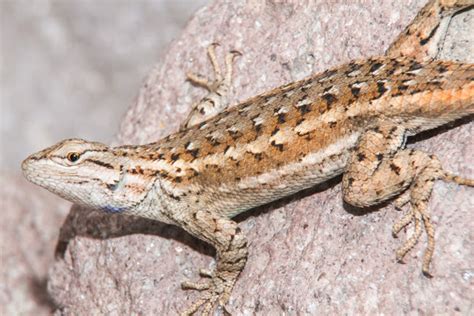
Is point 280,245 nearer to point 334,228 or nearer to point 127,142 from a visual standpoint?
point 334,228

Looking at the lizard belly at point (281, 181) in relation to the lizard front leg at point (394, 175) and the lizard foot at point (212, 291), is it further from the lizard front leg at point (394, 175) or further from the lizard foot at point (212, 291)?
the lizard foot at point (212, 291)

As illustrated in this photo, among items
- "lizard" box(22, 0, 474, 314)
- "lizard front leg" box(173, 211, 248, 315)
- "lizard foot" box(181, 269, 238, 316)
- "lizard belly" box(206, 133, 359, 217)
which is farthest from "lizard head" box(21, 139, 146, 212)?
"lizard foot" box(181, 269, 238, 316)

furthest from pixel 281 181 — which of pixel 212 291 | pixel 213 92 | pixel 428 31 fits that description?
pixel 428 31

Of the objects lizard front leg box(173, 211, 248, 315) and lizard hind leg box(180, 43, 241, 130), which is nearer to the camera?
lizard front leg box(173, 211, 248, 315)

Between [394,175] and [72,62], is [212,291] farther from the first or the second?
[72,62]

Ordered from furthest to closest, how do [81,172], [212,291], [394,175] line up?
[212,291], [81,172], [394,175]

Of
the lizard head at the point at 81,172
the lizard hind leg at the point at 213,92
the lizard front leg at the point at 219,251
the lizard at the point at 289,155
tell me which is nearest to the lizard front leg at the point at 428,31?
the lizard at the point at 289,155

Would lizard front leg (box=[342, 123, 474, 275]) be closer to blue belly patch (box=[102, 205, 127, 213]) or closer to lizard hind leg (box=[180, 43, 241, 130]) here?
lizard hind leg (box=[180, 43, 241, 130])
